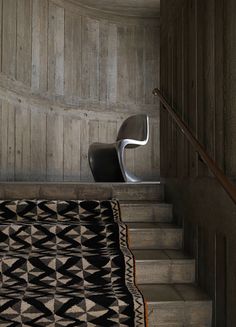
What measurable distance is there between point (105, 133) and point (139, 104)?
2.83ft

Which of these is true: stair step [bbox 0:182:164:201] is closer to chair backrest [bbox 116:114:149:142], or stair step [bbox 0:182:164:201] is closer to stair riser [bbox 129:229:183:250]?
stair riser [bbox 129:229:183:250]

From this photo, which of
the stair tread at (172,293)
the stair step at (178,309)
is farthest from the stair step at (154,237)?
the stair step at (178,309)

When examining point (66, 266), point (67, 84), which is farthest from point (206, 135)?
point (67, 84)

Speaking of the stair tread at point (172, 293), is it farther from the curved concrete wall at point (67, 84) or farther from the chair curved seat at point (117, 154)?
the curved concrete wall at point (67, 84)

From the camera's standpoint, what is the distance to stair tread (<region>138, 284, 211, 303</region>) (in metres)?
2.12

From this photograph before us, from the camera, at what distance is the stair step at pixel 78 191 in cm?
310

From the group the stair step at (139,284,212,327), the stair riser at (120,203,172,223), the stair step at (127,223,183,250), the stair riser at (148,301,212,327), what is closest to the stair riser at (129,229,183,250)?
the stair step at (127,223,183,250)

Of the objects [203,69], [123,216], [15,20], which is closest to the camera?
[203,69]

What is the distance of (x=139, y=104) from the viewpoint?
7309 millimetres

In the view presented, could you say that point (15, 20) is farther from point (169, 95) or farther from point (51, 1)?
point (169, 95)

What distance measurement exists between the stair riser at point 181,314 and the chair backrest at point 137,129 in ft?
9.44

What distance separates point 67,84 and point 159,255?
446 cm

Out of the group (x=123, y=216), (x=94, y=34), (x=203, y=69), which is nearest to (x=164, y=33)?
(x=203, y=69)

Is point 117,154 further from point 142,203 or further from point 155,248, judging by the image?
point 155,248
